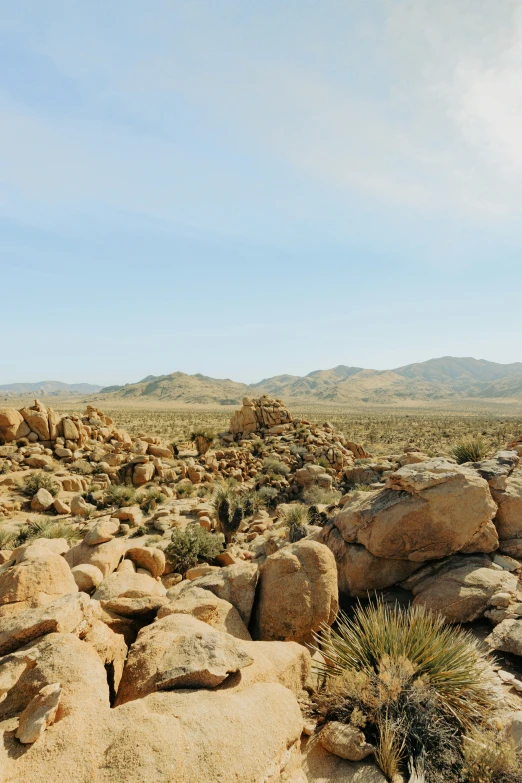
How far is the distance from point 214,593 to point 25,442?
1967cm

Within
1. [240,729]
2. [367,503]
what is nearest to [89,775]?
[240,729]

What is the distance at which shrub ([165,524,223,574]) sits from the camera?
34.7ft

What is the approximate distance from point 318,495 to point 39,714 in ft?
54.2

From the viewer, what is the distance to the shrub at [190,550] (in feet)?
34.7

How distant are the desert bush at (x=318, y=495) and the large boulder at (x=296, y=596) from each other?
11.4 metres

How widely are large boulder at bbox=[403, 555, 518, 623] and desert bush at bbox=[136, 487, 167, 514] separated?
11775 millimetres

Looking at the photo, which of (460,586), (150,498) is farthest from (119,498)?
(460,586)

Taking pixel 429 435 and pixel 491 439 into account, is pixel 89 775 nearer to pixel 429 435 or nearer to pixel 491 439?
pixel 491 439

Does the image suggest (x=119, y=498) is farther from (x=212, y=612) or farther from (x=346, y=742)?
(x=346, y=742)

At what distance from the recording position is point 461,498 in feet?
24.5

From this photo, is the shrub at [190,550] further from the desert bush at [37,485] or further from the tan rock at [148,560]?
the desert bush at [37,485]

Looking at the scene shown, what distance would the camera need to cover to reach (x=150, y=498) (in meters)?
17.4

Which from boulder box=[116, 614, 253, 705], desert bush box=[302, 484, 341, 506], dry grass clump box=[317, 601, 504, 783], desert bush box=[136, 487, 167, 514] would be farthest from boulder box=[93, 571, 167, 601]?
desert bush box=[302, 484, 341, 506]

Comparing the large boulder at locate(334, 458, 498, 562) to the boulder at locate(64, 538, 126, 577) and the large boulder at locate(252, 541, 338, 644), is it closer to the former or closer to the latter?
the large boulder at locate(252, 541, 338, 644)
